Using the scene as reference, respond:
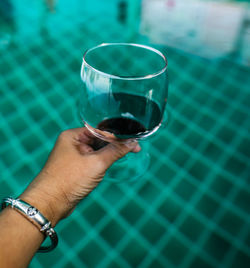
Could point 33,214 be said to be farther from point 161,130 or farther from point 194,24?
point 194,24

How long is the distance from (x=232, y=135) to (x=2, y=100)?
0.98m

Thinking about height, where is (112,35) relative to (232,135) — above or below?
above

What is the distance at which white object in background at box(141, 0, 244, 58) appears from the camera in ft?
4.56

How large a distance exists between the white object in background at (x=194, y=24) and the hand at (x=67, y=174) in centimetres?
104

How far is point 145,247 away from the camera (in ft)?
2.61

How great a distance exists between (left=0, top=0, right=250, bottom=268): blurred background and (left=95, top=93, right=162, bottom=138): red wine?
224mm

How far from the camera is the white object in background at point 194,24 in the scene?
4.56 feet

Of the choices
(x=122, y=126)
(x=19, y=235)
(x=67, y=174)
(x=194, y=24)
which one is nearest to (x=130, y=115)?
(x=122, y=126)

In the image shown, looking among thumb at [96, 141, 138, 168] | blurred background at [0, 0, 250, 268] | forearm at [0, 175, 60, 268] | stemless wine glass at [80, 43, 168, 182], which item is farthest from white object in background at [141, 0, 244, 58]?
forearm at [0, 175, 60, 268]

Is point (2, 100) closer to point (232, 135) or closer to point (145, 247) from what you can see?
point (145, 247)

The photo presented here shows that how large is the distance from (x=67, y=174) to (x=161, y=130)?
235 mm

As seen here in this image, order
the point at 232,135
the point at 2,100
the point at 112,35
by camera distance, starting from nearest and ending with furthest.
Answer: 1. the point at 232,135
2. the point at 2,100
3. the point at 112,35

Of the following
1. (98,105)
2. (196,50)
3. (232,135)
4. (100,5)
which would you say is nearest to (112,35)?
(100,5)

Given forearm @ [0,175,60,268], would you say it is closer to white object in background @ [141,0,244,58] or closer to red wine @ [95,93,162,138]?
red wine @ [95,93,162,138]
